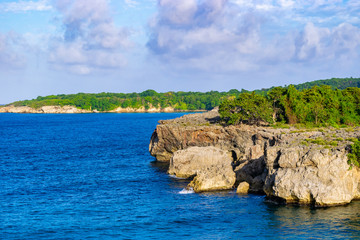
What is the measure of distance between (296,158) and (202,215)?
13.8m

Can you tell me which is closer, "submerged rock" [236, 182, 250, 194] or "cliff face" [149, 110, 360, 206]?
"cliff face" [149, 110, 360, 206]

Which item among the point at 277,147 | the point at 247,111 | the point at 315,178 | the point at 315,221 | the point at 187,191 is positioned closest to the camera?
the point at 315,221

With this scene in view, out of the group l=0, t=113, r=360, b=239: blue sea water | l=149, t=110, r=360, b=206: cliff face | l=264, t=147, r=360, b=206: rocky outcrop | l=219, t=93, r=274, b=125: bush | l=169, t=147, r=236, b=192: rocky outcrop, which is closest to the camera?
l=0, t=113, r=360, b=239: blue sea water

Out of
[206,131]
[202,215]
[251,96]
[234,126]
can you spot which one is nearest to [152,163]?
[206,131]

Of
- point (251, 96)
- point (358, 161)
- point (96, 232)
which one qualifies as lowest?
point (96, 232)

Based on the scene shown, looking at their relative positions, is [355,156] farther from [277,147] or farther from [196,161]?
[196,161]

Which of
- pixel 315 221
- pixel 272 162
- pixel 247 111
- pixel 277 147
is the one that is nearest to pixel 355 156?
pixel 277 147

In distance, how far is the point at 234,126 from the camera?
7688 cm

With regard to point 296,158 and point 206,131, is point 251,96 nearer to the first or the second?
point 206,131

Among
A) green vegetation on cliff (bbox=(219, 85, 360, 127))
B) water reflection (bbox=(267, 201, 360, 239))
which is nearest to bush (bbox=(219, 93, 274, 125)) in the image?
green vegetation on cliff (bbox=(219, 85, 360, 127))

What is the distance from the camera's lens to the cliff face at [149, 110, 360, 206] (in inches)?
1736

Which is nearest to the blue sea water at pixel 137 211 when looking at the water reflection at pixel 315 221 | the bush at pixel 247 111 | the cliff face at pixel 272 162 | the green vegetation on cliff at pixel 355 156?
the water reflection at pixel 315 221

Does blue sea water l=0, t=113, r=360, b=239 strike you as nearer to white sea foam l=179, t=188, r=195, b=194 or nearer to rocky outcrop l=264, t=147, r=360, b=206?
white sea foam l=179, t=188, r=195, b=194

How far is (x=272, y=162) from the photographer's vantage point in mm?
48094
